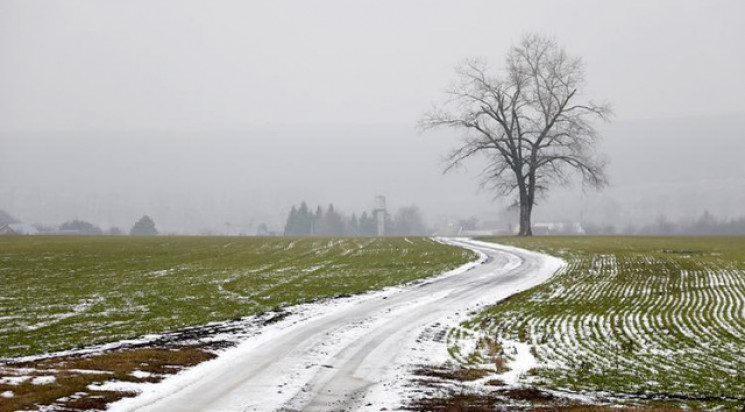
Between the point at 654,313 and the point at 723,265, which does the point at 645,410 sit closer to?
the point at 654,313

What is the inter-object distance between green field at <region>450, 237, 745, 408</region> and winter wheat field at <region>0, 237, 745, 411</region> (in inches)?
3.6

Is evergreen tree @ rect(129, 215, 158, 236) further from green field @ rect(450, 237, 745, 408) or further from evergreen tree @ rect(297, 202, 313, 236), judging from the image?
green field @ rect(450, 237, 745, 408)

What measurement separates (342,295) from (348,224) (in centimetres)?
16858

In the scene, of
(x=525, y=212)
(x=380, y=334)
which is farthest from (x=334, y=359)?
(x=525, y=212)

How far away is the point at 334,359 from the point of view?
60.8 ft

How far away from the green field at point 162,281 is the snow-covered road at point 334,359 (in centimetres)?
333

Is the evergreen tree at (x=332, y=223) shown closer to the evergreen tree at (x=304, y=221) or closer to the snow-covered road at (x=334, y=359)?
the evergreen tree at (x=304, y=221)

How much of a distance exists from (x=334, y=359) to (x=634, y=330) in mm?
10176

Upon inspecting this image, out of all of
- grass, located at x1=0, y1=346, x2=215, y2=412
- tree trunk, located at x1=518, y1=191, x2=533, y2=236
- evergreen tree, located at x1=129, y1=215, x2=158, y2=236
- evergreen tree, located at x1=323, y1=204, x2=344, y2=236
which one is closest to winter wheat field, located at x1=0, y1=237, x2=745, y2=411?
grass, located at x1=0, y1=346, x2=215, y2=412

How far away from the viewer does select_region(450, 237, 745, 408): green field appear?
1605cm

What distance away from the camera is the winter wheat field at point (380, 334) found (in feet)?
47.9

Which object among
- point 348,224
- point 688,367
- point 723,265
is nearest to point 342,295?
point 688,367

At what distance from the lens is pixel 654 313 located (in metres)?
25.3

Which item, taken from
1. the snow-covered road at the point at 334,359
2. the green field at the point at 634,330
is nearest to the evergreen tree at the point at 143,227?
the green field at the point at 634,330
